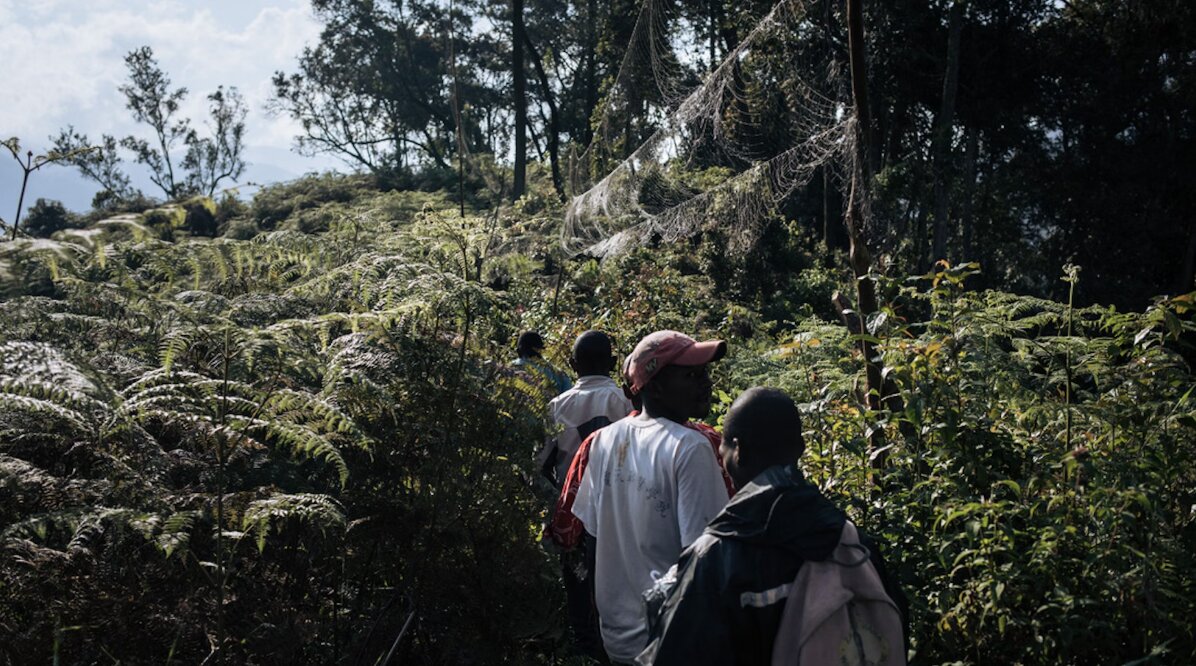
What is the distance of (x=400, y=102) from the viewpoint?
4878 centimetres

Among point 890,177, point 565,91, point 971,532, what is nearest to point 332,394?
point 971,532

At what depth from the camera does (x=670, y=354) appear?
11.3ft

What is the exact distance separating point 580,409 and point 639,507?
1654mm

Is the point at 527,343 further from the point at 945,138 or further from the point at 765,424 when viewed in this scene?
the point at 945,138

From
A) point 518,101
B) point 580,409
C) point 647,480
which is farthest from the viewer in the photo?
point 518,101

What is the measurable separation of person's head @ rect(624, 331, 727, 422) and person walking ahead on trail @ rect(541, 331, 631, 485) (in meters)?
Answer: 1.39

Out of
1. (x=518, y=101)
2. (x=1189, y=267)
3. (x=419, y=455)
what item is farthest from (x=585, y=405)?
(x=518, y=101)

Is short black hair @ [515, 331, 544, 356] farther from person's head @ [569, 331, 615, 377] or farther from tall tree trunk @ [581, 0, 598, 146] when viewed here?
tall tree trunk @ [581, 0, 598, 146]

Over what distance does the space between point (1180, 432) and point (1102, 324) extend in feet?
2.25

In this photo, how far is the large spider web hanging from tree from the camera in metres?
7.62

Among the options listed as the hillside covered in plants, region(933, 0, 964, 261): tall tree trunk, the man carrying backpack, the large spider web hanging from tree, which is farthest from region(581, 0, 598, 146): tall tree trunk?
the man carrying backpack

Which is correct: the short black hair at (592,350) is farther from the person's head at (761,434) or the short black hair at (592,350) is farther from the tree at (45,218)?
the tree at (45,218)

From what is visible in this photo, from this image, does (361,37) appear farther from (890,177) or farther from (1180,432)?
(1180,432)

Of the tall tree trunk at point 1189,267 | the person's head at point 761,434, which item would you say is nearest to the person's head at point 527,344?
the person's head at point 761,434
